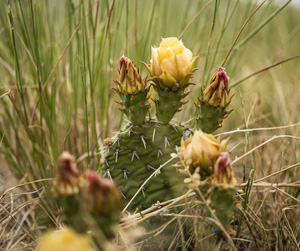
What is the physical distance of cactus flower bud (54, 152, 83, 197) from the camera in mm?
557

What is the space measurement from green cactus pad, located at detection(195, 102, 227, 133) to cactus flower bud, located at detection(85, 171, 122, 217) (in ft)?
1.37

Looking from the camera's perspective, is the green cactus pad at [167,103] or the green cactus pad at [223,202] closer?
the green cactus pad at [223,202]

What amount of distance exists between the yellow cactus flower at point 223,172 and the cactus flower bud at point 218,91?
21 cm

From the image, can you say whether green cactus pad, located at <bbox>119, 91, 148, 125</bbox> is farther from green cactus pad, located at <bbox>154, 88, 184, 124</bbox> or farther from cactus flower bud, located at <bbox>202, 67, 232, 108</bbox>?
cactus flower bud, located at <bbox>202, 67, 232, 108</bbox>

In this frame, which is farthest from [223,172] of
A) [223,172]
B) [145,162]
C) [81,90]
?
[81,90]

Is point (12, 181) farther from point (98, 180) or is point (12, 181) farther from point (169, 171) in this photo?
point (98, 180)

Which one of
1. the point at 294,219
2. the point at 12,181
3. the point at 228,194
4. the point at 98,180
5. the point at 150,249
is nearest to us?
the point at 98,180

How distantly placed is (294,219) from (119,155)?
58 cm

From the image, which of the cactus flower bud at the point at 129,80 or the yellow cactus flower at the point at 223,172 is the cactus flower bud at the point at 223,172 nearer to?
the yellow cactus flower at the point at 223,172

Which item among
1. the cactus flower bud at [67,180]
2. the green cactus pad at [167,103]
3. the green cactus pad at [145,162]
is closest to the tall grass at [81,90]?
the green cactus pad at [145,162]

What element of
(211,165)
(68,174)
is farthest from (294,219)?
(68,174)

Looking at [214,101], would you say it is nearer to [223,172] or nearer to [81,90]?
[223,172]

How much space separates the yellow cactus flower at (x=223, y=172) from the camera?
0.64 m

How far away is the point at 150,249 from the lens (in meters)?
0.93
